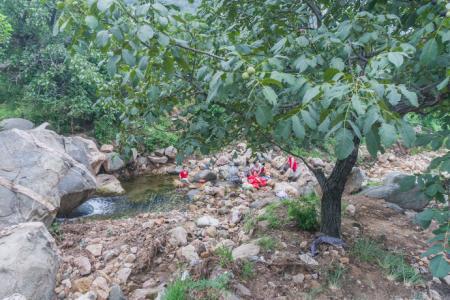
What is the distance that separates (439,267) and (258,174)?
5.89 metres

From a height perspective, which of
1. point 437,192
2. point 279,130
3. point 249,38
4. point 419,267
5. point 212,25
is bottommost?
point 419,267

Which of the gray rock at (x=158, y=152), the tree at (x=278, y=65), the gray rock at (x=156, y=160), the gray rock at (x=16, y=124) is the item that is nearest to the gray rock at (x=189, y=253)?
the tree at (x=278, y=65)

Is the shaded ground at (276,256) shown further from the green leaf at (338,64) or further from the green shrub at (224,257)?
the green leaf at (338,64)

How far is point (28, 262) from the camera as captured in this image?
292cm

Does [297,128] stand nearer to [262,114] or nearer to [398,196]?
[262,114]

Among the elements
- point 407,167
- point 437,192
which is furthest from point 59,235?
point 407,167

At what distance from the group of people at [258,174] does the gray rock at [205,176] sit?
22 centimetres

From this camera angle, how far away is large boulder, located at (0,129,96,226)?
4445 mm

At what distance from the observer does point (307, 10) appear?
2770 millimetres

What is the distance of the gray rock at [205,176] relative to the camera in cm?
758

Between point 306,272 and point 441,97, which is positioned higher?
point 441,97

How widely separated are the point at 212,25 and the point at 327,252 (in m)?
2.04

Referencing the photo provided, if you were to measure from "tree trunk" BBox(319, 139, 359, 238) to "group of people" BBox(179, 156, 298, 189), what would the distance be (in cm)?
342

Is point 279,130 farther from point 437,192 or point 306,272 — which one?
point 306,272
